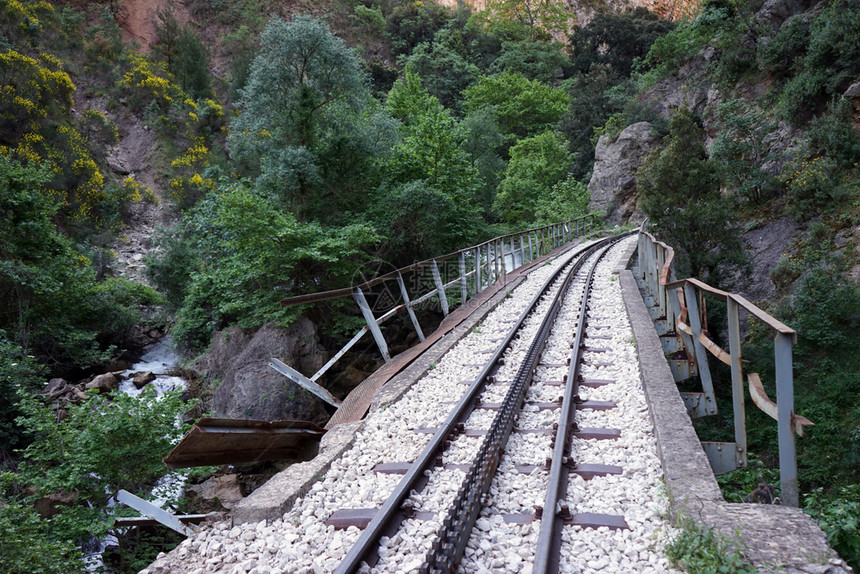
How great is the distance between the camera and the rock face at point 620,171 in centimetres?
3070

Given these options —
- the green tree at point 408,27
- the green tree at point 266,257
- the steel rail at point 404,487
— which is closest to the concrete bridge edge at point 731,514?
the steel rail at point 404,487

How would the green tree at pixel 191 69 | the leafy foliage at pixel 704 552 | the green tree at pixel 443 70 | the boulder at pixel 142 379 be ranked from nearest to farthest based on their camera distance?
the leafy foliage at pixel 704 552 < the boulder at pixel 142 379 < the green tree at pixel 191 69 < the green tree at pixel 443 70

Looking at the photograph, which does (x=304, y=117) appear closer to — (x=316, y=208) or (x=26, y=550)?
(x=316, y=208)

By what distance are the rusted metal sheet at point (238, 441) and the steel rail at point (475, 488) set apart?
2283mm

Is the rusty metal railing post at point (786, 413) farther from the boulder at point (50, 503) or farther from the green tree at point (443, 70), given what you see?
the green tree at point (443, 70)

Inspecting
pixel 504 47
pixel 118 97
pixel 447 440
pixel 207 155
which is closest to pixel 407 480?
pixel 447 440

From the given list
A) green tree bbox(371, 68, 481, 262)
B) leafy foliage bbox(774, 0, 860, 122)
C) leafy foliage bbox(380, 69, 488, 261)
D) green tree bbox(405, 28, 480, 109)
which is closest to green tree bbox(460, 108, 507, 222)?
green tree bbox(405, 28, 480, 109)

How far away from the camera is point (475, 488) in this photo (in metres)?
3.33

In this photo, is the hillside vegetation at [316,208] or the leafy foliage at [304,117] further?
the leafy foliage at [304,117]

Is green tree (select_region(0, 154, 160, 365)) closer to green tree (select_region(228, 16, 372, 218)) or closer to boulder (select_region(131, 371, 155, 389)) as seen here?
boulder (select_region(131, 371, 155, 389))

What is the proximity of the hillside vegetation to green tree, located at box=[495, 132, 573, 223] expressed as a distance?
0.63 ft

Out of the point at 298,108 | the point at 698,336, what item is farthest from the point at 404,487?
the point at 298,108

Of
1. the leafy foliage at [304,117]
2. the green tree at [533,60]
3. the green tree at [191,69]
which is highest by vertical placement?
the green tree at [533,60]

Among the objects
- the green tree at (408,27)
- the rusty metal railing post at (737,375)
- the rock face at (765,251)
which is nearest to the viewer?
the rusty metal railing post at (737,375)
